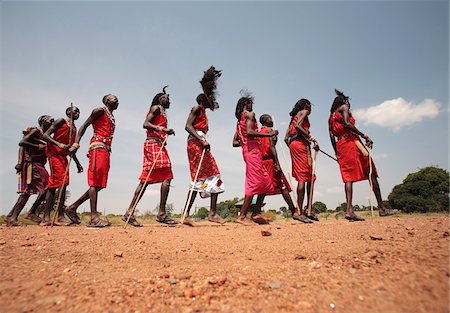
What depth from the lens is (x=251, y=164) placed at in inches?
196

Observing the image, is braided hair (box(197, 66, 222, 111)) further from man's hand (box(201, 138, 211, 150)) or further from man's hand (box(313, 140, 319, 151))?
Result: man's hand (box(313, 140, 319, 151))

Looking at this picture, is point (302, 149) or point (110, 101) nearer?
point (110, 101)

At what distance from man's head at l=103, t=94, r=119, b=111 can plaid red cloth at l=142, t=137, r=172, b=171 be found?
95cm

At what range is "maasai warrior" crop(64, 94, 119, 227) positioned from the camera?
4.50 meters

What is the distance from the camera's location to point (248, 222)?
188 inches

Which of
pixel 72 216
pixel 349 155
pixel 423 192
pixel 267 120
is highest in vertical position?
pixel 267 120

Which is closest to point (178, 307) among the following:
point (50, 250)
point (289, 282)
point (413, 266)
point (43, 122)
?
point (289, 282)

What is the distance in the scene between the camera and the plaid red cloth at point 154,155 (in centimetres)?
488

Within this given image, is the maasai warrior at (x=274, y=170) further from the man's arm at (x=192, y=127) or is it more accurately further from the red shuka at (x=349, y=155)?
the man's arm at (x=192, y=127)

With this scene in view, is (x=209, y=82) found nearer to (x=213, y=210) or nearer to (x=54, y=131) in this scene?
(x=213, y=210)

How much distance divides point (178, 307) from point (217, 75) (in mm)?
4891

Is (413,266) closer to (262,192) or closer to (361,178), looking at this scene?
(262,192)

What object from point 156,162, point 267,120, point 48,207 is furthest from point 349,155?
point 48,207

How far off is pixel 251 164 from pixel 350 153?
199 cm
